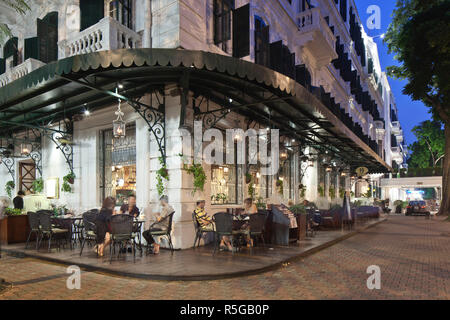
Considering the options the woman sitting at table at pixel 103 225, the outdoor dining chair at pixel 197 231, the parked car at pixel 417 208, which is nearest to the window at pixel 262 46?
the outdoor dining chair at pixel 197 231

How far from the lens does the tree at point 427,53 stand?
1797cm

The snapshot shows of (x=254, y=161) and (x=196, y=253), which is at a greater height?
(x=254, y=161)

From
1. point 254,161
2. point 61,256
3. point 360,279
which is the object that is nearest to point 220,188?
point 254,161

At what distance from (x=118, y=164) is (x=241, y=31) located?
6.06 metres

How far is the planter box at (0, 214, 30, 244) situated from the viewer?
9.79 meters

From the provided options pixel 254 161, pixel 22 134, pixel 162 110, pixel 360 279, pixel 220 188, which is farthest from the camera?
pixel 22 134

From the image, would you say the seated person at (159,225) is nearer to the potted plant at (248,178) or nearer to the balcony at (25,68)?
the potted plant at (248,178)

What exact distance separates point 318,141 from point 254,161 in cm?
Result: 464

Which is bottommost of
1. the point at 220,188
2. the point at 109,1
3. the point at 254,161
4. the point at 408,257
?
the point at 408,257

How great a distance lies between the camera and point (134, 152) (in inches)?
415

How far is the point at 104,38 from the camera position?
8.55 m

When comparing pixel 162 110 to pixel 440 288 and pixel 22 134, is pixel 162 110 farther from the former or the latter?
pixel 22 134

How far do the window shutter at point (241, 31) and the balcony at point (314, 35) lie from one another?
6990mm

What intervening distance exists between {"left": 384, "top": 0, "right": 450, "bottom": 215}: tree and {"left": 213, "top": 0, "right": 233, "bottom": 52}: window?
13275 mm
